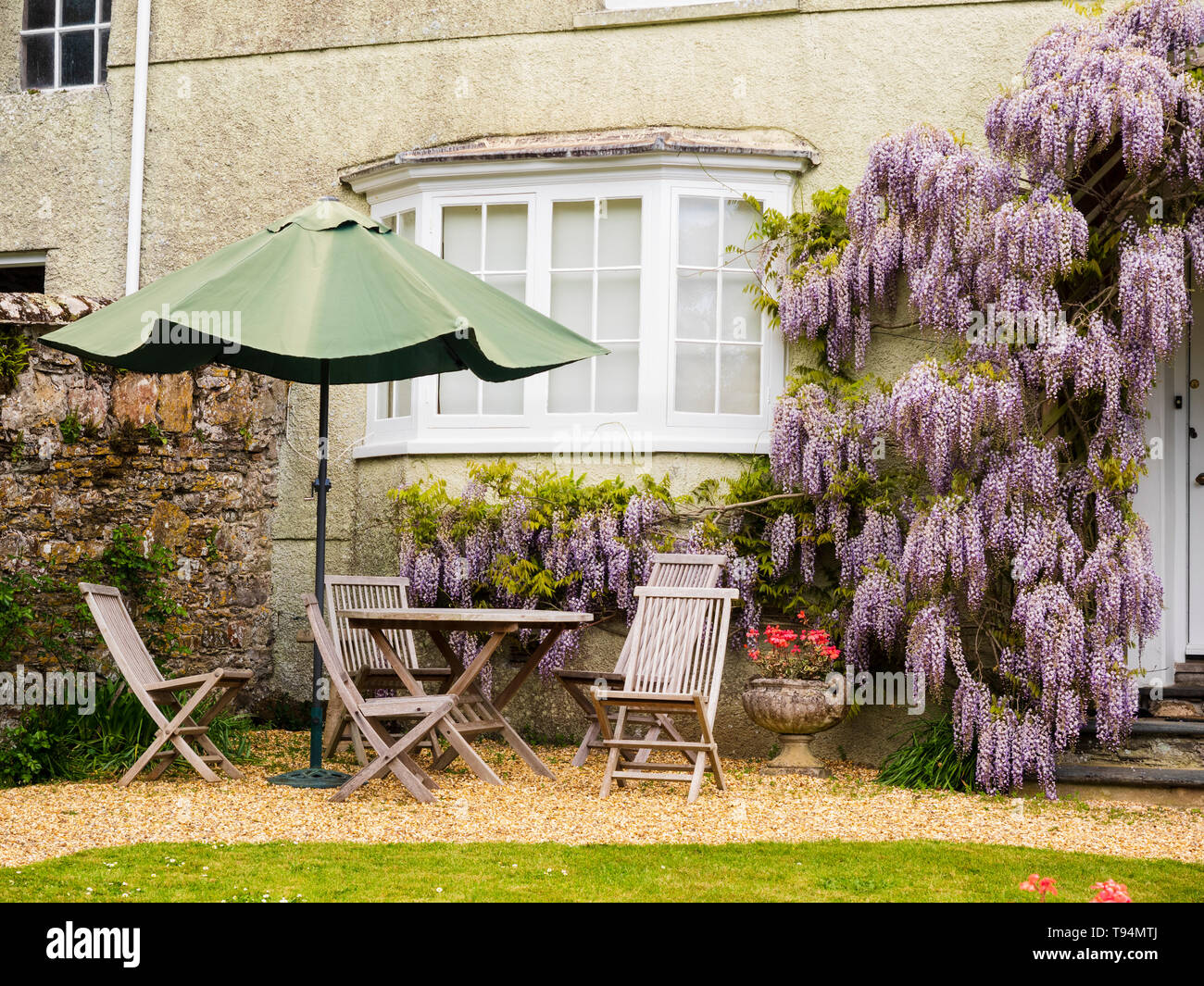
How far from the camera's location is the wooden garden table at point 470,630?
19.9 feet

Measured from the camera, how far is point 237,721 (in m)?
7.43

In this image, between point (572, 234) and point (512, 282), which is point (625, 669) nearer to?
point (512, 282)

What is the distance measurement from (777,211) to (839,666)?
2753 millimetres

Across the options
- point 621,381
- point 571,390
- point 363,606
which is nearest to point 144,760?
point 363,606

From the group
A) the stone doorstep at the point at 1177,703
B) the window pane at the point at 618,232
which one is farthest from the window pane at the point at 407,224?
the stone doorstep at the point at 1177,703

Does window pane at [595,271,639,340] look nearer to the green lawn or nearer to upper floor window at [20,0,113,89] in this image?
the green lawn

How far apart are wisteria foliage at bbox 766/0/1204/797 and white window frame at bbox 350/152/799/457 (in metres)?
0.87

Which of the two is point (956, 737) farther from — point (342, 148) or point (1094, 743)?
point (342, 148)

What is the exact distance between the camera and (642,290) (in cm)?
804

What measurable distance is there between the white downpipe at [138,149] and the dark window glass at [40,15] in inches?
43.6

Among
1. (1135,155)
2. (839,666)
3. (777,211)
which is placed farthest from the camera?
(777,211)
